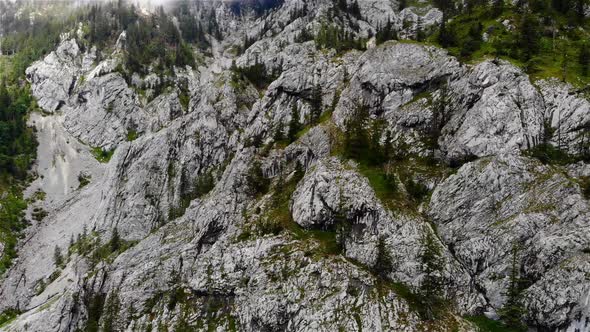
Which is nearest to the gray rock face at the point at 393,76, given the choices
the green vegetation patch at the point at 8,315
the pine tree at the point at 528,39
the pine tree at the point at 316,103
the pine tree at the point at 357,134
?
the pine tree at the point at 357,134

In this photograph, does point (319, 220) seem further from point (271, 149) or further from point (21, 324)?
point (21, 324)

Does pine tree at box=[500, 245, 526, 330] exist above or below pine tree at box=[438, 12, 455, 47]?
below

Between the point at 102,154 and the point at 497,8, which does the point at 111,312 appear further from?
the point at 102,154

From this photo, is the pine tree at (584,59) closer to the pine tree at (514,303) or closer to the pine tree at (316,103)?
the pine tree at (514,303)

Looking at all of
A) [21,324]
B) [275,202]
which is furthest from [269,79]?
[21,324]

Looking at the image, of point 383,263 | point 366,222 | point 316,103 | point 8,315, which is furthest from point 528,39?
point 8,315

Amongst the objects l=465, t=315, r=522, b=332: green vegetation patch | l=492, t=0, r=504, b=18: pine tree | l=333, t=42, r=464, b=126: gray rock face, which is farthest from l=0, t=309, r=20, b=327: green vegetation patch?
l=492, t=0, r=504, b=18: pine tree

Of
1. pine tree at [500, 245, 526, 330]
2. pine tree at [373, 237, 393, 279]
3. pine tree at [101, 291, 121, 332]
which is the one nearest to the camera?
pine tree at [500, 245, 526, 330]

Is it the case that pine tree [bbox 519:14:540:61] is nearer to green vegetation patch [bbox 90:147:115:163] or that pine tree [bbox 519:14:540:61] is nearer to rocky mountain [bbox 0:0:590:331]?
rocky mountain [bbox 0:0:590:331]
